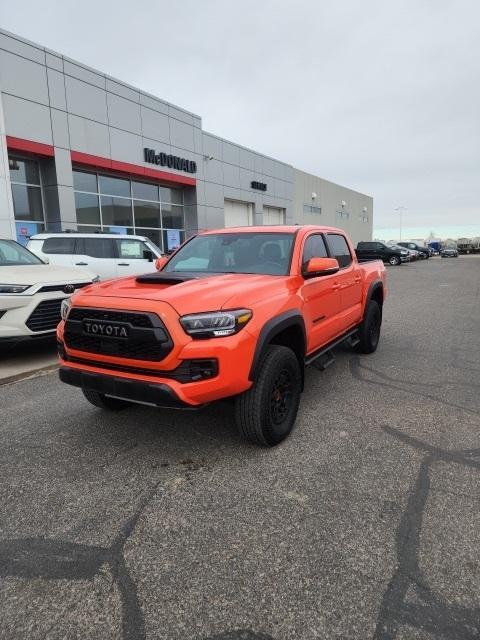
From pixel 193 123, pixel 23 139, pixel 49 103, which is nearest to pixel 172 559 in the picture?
pixel 23 139

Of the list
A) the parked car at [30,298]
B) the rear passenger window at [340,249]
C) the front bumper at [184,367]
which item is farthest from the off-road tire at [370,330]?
the parked car at [30,298]

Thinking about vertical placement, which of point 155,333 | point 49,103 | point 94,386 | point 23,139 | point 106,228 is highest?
point 49,103

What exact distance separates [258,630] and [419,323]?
8078 mm

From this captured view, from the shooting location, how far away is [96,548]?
2412mm

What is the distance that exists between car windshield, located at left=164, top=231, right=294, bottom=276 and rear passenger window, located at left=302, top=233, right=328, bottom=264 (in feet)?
0.65

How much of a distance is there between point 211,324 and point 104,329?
82 cm

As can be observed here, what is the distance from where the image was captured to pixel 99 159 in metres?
18.0

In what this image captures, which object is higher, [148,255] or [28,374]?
[148,255]

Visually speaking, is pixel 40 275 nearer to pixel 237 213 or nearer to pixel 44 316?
pixel 44 316

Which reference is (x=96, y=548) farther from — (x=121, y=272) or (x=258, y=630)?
(x=121, y=272)

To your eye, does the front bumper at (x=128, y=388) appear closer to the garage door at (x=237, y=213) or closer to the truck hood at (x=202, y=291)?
the truck hood at (x=202, y=291)

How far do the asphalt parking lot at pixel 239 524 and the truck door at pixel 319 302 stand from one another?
70 cm

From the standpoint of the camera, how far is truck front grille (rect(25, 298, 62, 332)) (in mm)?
5926

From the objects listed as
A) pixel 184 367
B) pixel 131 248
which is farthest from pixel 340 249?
pixel 131 248
